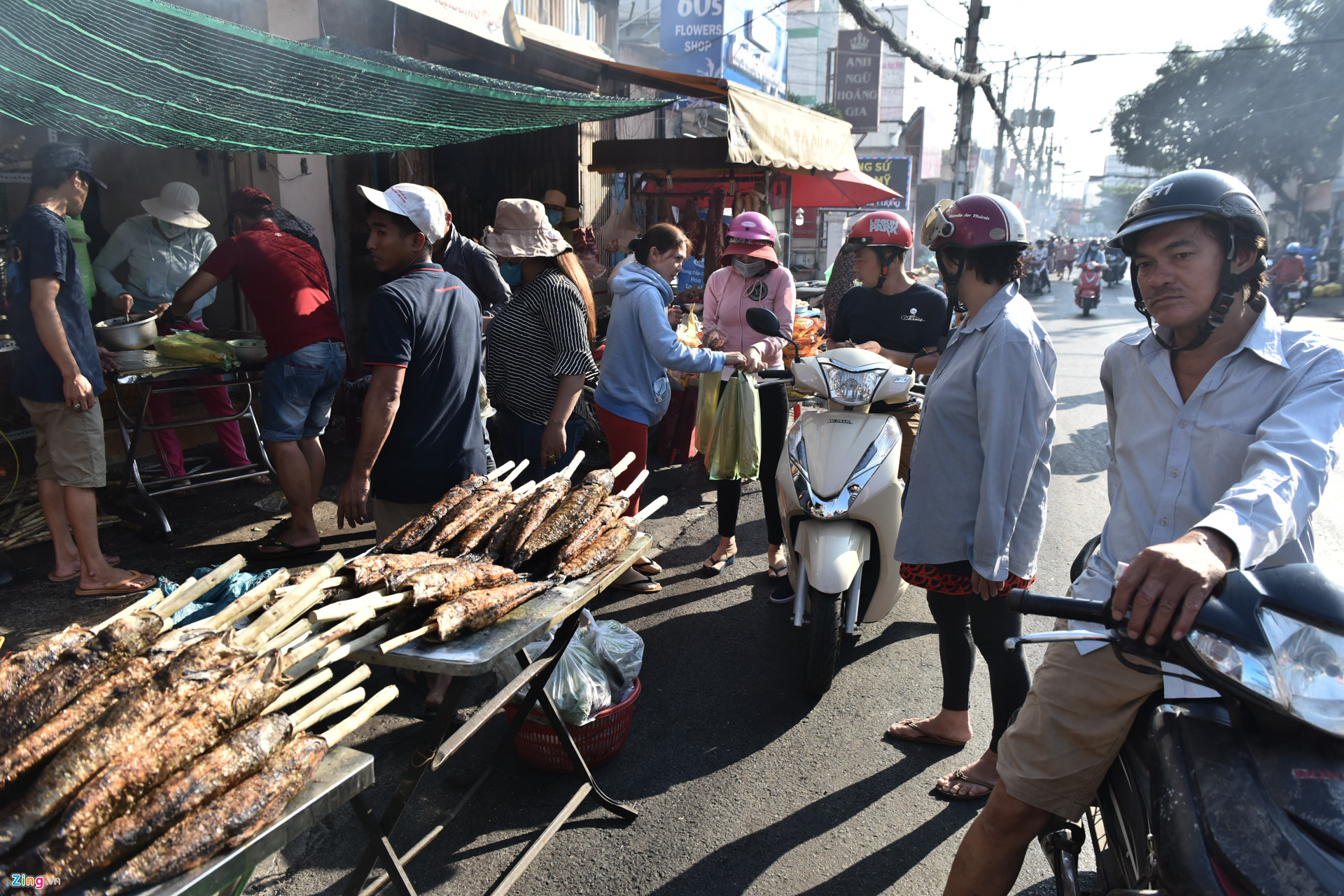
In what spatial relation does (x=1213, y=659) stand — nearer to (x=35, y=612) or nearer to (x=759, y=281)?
(x=759, y=281)

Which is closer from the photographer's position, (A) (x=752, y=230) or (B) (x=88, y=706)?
(B) (x=88, y=706)

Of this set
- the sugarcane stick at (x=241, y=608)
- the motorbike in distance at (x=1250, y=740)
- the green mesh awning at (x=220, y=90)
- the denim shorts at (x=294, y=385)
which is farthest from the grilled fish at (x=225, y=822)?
the denim shorts at (x=294, y=385)

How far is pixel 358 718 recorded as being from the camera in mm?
1857

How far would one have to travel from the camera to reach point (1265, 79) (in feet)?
111

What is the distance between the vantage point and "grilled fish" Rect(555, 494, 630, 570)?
2744 mm

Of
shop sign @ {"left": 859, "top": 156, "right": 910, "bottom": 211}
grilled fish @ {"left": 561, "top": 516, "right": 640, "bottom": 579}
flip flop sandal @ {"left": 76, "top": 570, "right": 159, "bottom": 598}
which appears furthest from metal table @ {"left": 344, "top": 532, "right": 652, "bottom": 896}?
shop sign @ {"left": 859, "top": 156, "right": 910, "bottom": 211}

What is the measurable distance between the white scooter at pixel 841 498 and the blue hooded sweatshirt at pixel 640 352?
0.57 metres

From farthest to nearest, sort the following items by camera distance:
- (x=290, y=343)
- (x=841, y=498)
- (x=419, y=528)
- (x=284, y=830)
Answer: (x=290, y=343) → (x=841, y=498) → (x=419, y=528) → (x=284, y=830)

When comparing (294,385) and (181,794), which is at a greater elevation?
(294,385)

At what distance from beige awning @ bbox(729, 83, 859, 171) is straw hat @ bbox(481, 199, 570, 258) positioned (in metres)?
4.26

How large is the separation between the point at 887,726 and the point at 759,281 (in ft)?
9.48

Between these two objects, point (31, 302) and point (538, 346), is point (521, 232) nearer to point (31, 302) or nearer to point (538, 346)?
point (538, 346)

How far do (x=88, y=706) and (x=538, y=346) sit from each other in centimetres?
293

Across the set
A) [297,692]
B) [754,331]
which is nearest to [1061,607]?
[297,692]
